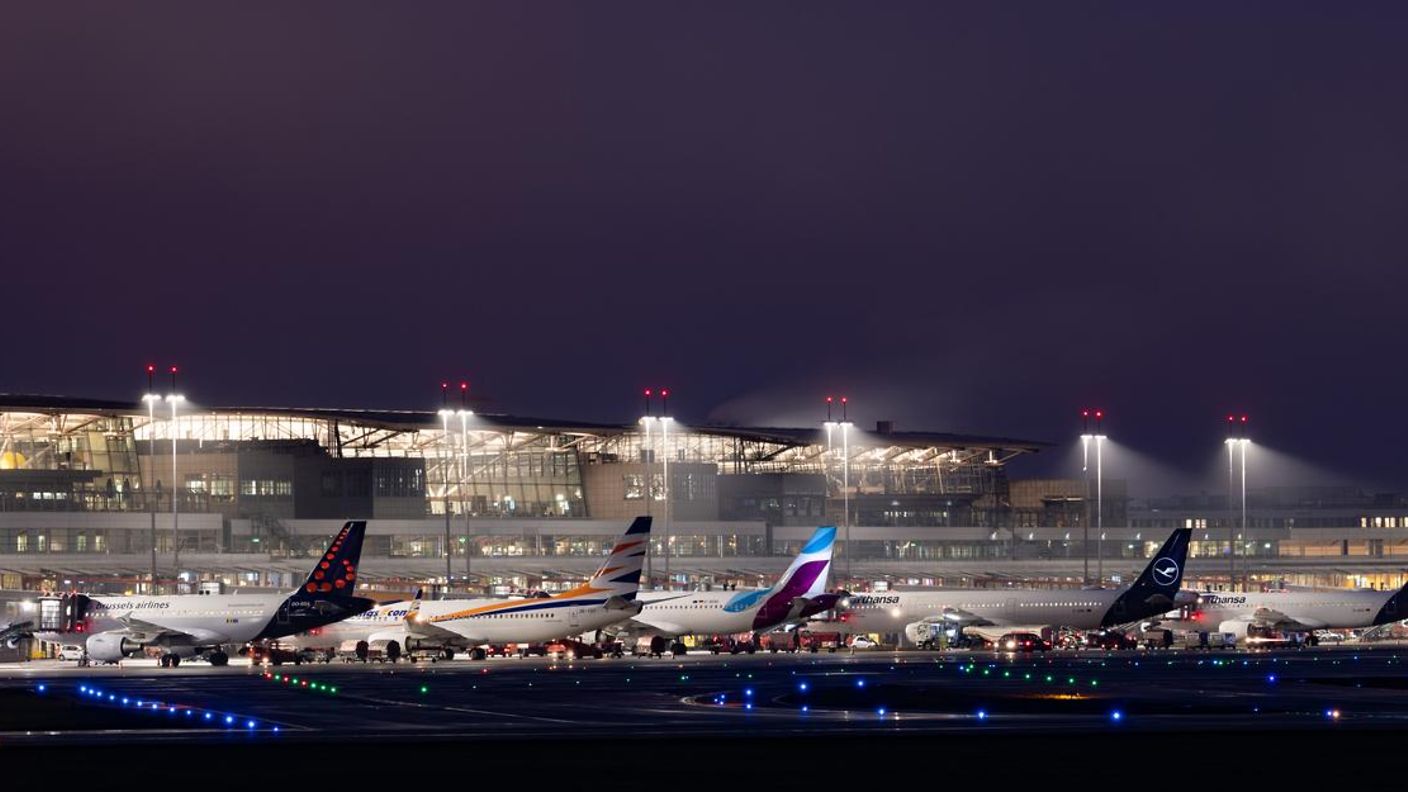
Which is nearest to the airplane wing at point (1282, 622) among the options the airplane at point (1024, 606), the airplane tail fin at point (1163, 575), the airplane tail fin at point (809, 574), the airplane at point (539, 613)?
the airplane at point (1024, 606)

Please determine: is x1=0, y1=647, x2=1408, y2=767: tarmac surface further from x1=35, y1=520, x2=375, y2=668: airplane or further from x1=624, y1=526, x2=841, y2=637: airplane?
x1=624, y1=526, x2=841, y2=637: airplane

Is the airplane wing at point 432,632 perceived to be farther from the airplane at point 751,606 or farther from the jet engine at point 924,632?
the jet engine at point 924,632

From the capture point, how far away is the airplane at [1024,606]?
122 metres

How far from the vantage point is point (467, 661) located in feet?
333

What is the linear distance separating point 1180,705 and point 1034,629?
7196cm

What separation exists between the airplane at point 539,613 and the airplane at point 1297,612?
150 ft

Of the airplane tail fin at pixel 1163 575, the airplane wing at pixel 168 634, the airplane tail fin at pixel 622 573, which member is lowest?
the airplane wing at pixel 168 634

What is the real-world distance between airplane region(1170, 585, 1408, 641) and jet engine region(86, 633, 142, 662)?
223ft

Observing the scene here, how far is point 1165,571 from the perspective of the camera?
122 metres

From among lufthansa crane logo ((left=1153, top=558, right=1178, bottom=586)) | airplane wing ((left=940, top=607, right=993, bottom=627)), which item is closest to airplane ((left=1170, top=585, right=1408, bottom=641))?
lufthansa crane logo ((left=1153, top=558, right=1178, bottom=586))

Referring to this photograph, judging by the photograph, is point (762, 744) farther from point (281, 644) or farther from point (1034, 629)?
point (1034, 629)

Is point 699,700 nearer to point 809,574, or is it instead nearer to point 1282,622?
point 809,574

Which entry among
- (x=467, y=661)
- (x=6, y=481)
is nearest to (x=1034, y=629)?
(x=467, y=661)

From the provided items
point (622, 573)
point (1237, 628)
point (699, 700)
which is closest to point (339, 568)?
point (622, 573)
